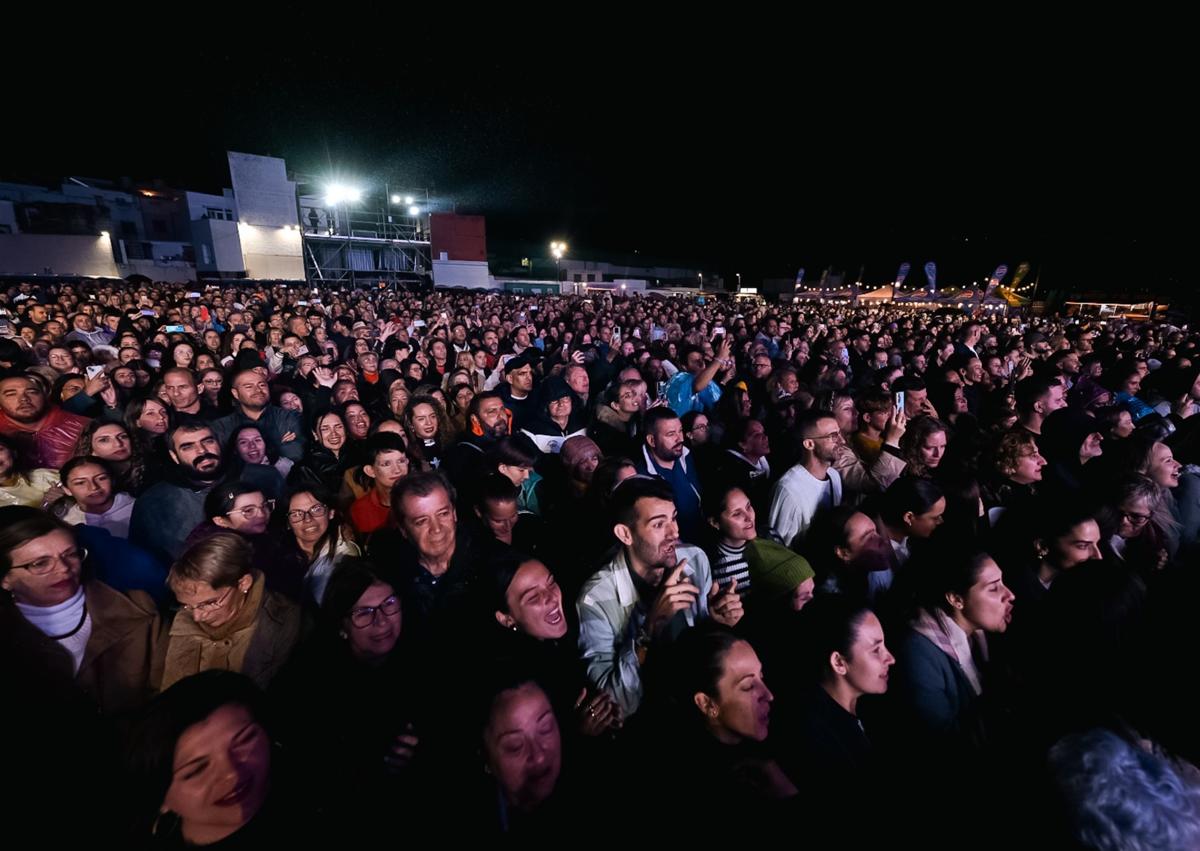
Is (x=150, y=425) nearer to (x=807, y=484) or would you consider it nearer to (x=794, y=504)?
(x=794, y=504)

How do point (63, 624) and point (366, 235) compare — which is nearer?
point (63, 624)

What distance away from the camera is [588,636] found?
8.29ft

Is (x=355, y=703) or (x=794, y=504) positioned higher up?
(x=794, y=504)

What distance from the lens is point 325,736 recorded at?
2.02 metres

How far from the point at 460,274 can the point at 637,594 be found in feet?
155

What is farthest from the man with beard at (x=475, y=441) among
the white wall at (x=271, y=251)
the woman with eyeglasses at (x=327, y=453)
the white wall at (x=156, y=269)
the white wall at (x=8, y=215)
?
the white wall at (x=8, y=215)

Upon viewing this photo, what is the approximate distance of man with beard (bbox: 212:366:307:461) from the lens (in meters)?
4.87

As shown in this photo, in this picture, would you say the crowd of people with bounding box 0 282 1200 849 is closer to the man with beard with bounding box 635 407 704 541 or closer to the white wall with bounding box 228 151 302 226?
the man with beard with bounding box 635 407 704 541

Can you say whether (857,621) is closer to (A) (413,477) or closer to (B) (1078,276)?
(A) (413,477)

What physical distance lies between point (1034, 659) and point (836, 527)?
1209 millimetres

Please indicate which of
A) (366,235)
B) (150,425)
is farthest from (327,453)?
(366,235)

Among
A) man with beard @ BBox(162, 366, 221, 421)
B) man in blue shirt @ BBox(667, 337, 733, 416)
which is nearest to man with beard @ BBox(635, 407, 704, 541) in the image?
man in blue shirt @ BBox(667, 337, 733, 416)

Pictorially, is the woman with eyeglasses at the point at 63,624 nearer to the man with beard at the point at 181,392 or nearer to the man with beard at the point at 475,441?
the man with beard at the point at 475,441

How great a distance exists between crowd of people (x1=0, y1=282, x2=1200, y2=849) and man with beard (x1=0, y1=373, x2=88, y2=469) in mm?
28
